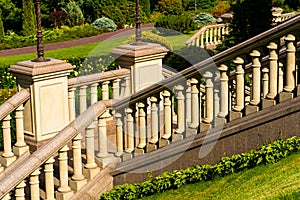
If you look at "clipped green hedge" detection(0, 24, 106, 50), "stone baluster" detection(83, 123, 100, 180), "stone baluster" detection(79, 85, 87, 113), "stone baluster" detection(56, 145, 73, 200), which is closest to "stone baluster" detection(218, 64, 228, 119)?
"stone baluster" detection(83, 123, 100, 180)

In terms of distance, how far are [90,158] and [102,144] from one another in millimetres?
222

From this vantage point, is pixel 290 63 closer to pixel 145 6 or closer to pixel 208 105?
pixel 208 105

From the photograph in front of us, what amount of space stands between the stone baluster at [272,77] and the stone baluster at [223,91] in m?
0.45

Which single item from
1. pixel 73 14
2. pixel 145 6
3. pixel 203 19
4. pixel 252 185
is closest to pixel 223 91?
pixel 252 185

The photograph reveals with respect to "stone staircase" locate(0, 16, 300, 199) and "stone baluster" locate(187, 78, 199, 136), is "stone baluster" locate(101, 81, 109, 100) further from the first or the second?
"stone baluster" locate(187, 78, 199, 136)

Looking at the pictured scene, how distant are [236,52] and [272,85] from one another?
0.56m

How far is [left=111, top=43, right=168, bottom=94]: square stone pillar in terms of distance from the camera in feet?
29.3

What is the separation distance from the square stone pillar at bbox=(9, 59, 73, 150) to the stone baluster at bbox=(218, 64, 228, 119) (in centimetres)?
219

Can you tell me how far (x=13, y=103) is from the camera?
24.9ft

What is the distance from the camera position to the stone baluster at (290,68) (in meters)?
6.55

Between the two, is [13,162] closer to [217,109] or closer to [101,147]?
[101,147]

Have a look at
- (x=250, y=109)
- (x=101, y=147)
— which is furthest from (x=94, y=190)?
(x=250, y=109)

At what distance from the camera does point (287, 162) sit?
635 cm

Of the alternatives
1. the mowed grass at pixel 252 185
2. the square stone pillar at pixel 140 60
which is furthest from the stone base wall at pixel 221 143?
the square stone pillar at pixel 140 60
